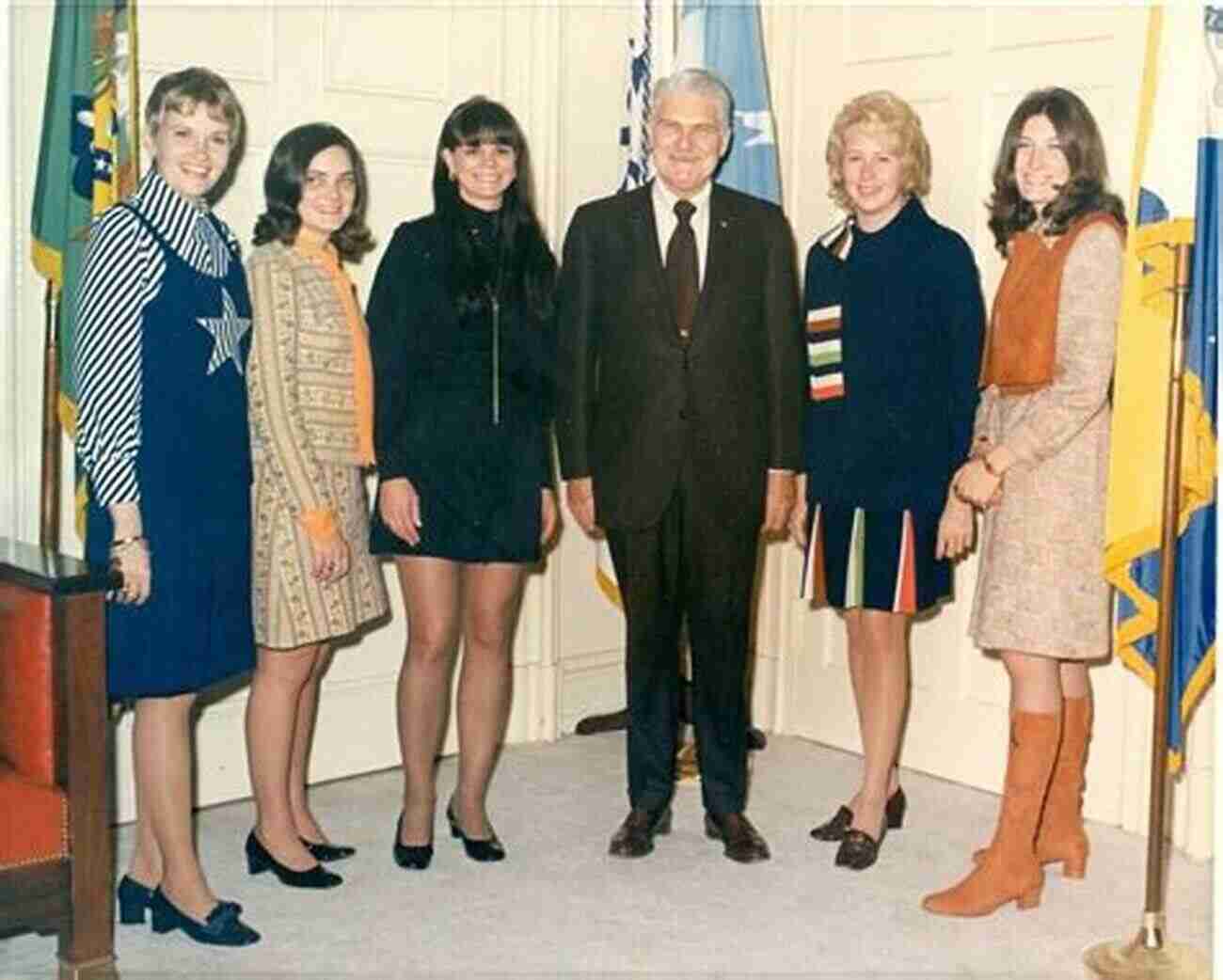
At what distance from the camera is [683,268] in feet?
11.1

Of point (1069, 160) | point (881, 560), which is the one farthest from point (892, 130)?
point (881, 560)

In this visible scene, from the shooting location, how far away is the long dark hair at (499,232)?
3.25 metres

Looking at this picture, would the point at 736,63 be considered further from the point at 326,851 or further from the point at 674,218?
the point at 326,851

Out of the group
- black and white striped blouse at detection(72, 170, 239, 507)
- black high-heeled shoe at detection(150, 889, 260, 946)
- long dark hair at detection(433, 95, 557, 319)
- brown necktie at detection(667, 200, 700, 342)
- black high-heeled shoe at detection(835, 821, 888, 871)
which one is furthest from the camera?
black high-heeled shoe at detection(835, 821, 888, 871)

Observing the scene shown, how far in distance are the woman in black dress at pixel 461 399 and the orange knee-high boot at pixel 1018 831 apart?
1.03 metres

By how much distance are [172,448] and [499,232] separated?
827 mm

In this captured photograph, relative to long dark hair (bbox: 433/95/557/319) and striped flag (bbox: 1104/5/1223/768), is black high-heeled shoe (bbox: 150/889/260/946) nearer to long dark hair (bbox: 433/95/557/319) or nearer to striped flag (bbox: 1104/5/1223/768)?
long dark hair (bbox: 433/95/557/319)

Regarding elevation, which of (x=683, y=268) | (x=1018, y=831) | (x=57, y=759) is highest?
(x=683, y=268)

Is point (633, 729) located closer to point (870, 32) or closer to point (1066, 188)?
point (1066, 188)

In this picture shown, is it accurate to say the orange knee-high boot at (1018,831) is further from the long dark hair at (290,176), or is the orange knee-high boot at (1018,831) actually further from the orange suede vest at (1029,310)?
the long dark hair at (290,176)

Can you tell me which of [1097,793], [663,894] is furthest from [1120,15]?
[663,894]

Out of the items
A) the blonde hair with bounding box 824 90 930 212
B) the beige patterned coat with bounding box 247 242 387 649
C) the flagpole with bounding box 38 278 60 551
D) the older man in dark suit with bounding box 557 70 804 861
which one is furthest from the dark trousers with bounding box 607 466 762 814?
the flagpole with bounding box 38 278 60 551

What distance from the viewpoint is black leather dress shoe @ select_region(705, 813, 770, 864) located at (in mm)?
3516

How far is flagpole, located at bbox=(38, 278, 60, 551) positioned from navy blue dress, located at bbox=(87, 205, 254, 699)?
21.3 inches
